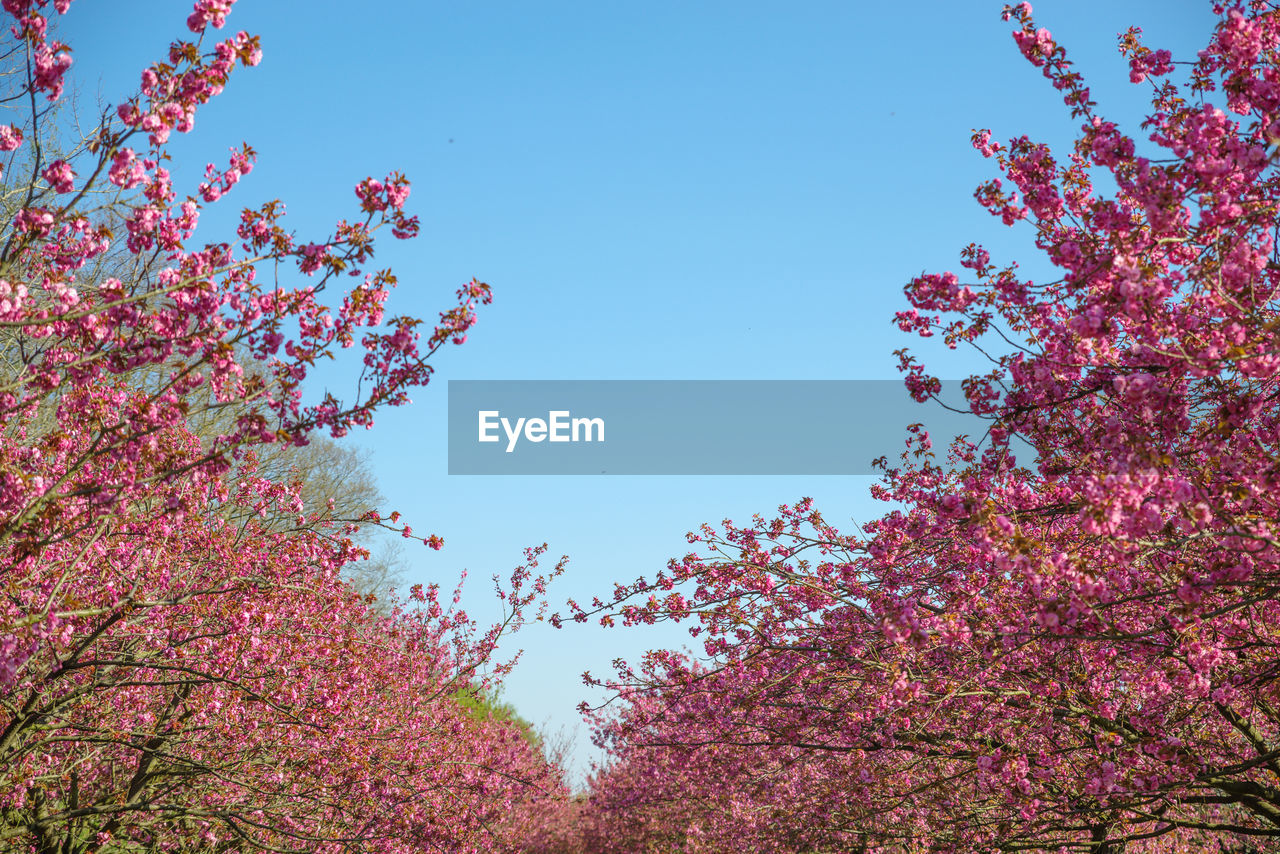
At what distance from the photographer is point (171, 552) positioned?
788 centimetres

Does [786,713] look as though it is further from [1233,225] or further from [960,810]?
[1233,225]

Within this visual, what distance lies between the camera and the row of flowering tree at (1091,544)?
13.7 feet

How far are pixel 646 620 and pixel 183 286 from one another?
534 centimetres

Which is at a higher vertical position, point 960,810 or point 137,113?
point 137,113

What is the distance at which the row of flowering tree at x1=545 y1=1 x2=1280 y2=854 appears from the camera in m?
4.17

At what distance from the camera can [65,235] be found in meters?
5.25

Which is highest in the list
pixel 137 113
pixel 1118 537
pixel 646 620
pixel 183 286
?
pixel 137 113

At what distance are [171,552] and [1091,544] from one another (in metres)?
7.42

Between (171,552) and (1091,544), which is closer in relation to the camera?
(1091,544)

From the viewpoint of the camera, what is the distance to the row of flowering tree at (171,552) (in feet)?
15.7

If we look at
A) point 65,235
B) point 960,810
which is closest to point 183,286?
point 65,235

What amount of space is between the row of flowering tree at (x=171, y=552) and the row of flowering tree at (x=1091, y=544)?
10.0 ft

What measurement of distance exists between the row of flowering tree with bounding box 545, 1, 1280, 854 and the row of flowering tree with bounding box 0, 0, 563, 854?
306 cm

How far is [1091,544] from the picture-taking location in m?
5.41
